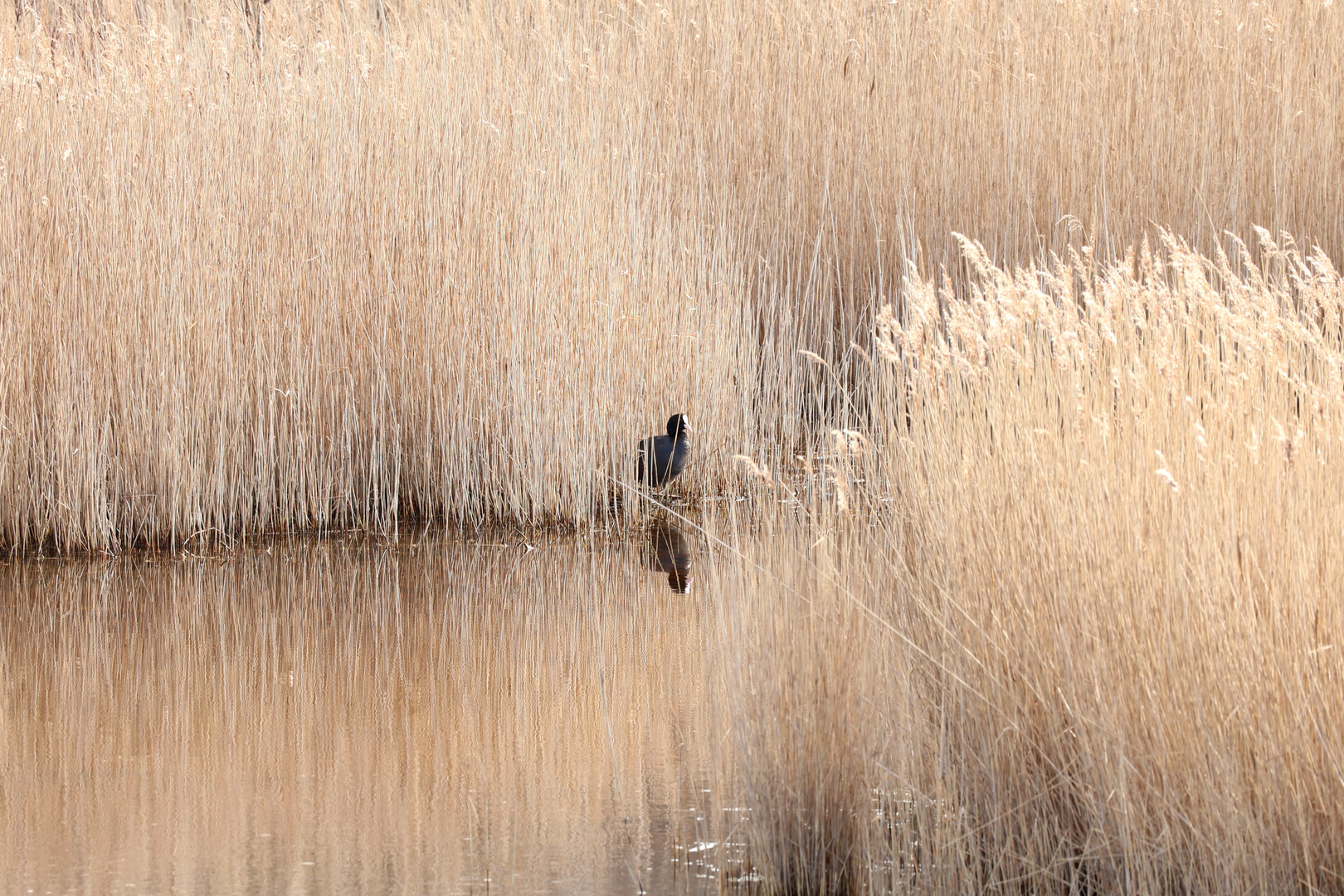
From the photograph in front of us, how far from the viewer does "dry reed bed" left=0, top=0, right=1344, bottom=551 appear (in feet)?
16.7

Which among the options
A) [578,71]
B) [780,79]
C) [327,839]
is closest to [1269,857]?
[327,839]

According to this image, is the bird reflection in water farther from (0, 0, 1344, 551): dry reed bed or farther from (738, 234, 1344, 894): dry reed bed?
(738, 234, 1344, 894): dry reed bed

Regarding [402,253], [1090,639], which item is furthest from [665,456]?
[1090,639]

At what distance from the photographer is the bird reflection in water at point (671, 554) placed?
15.5 feet

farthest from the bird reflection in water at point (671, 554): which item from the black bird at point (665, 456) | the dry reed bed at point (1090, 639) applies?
the dry reed bed at point (1090, 639)

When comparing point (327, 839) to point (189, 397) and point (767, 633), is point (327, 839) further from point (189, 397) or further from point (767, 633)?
point (189, 397)

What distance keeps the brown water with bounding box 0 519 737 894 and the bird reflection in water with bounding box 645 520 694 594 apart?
0.02 meters

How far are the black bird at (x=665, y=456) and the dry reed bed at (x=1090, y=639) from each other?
8.18 feet

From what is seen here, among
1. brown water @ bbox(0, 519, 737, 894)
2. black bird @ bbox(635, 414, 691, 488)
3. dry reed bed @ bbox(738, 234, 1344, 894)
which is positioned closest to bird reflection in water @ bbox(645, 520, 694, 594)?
brown water @ bbox(0, 519, 737, 894)

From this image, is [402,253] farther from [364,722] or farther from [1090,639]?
[1090,639]

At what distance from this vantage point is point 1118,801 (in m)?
2.19

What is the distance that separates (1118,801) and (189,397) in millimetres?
4035

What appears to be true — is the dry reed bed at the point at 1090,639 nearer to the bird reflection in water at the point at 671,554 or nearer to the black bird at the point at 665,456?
the bird reflection in water at the point at 671,554

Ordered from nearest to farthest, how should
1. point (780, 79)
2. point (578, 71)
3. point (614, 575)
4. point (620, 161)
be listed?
1. point (614, 575)
2. point (620, 161)
3. point (578, 71)
4. point (780, 79)
